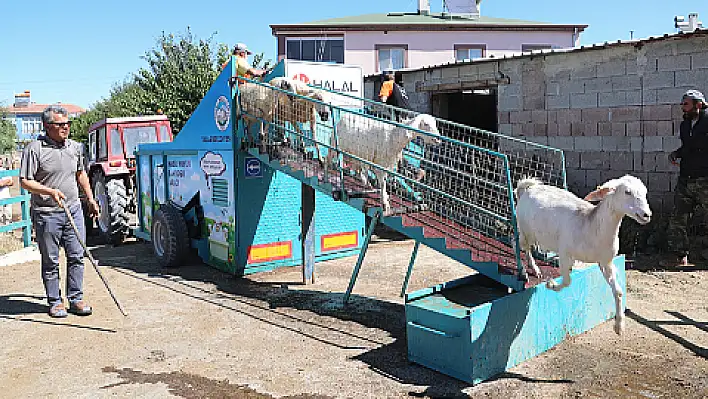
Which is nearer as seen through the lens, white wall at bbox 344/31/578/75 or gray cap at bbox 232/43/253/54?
gray cap at bbox 232/43/253/54

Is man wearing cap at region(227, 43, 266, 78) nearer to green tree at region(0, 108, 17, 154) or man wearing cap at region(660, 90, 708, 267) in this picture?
man wearing cap at region(660, 90, 708, 267)

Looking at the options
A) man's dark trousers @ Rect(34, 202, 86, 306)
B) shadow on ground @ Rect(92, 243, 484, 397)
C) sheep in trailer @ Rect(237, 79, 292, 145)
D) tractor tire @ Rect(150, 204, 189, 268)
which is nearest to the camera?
shadow on ground @ Rect(92, 243, 484, 397)

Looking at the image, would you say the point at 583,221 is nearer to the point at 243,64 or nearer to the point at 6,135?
the point at 243,64

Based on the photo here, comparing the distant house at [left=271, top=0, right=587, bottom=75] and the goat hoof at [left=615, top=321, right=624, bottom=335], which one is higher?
the distant house at [left=271, top=0, right=587, bottom=75]

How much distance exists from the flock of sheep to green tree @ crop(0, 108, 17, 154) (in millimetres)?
33388

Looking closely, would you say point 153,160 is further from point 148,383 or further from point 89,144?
point 148,383

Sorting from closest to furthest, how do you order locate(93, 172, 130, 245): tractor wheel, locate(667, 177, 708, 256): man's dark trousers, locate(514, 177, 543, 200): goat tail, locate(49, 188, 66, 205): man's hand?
locate(514, 177, 543, 200): goat tail, locate(49, 188, 66, 205): man's hand, locate(667, 177, 708, 256): man's dark trousers, locate(93, 172, 130, 245): tractor wheel

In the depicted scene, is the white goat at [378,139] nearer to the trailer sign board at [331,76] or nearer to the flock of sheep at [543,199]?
the flock of sheep at [543,199]

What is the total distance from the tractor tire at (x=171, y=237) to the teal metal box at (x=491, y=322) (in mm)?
4315

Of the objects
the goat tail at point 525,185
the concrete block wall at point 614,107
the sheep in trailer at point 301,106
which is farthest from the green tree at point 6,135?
the goat tail at point 525,185

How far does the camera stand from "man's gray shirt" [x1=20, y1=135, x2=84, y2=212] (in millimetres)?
5680

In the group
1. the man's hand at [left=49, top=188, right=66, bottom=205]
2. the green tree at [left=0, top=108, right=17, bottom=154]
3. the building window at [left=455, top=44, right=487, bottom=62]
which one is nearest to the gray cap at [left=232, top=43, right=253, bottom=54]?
the man's hand at [left=49, top=188, right=66, bottom=205]

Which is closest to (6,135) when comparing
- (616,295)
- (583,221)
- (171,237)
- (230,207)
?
(171,237)

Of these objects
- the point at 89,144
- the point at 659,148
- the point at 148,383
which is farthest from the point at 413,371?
the point at 89,144
